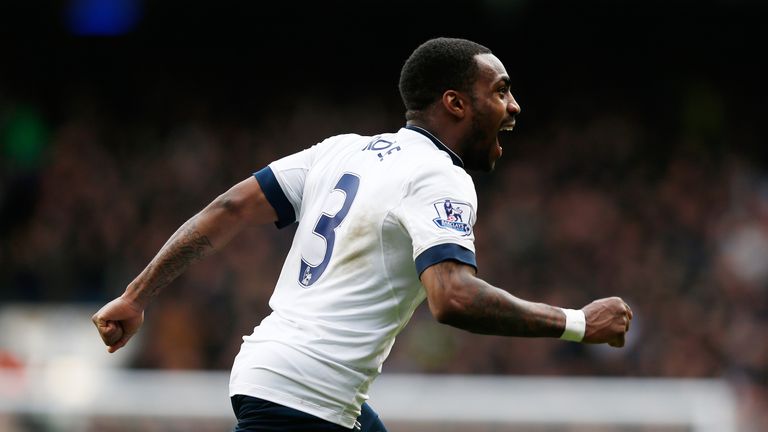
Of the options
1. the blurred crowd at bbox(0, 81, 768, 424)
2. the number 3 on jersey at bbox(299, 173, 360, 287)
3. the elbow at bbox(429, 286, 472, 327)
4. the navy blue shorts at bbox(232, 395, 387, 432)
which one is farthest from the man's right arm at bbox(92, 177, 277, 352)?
the blurred crowd at bbox(0, 81, 768, 424)

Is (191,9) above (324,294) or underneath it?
above

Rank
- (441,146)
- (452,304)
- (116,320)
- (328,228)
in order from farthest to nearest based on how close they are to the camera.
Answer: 1. (116,320)
2. (441,146)
3. (328,228)
4. (452,304)

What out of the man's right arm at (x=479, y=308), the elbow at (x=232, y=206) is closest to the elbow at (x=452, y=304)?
the man's right arm at (x=479, y=308)

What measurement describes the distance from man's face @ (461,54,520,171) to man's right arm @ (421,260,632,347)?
0.64 meters

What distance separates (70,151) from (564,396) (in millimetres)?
8176

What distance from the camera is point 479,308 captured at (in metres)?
3.57

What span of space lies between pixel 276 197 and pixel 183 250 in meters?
0.39

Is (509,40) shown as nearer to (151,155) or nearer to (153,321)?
(151,155)

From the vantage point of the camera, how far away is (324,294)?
12.7 feet

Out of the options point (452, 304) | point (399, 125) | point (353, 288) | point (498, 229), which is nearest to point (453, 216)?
point (452, 304)

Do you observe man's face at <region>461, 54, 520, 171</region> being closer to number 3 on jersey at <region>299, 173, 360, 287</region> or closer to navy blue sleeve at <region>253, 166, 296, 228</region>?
number 3 on jersey at <region>299, 173, 360, 287</region>

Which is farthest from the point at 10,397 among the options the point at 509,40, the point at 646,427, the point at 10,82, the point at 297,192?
the point at 509,40

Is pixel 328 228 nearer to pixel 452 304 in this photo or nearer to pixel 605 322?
pixel 452 304

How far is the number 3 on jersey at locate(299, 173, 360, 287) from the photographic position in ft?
12.9
